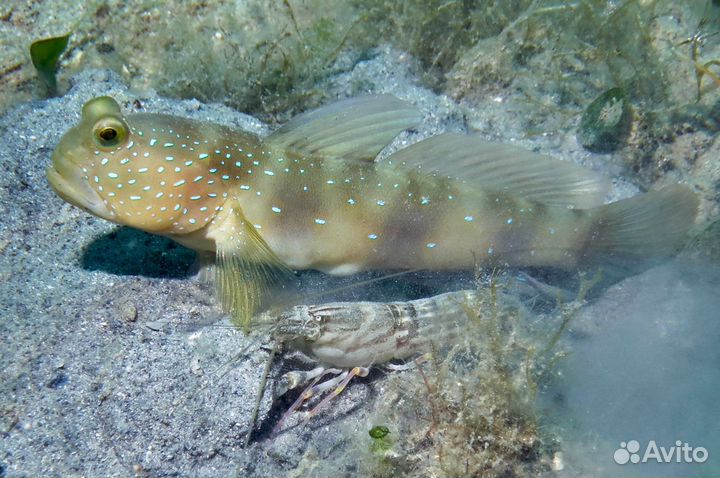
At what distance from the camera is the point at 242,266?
10.2 ft

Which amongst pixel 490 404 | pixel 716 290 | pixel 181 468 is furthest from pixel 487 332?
pixel 716 290

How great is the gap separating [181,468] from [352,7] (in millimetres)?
4673

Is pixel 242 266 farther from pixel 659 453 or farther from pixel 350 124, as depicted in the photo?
pixel 659 453

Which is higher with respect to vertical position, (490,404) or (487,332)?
(487,332)

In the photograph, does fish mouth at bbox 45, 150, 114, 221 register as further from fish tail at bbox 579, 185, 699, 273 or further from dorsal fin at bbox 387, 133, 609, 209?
fish tail at bbox 579, 185, 699, 273

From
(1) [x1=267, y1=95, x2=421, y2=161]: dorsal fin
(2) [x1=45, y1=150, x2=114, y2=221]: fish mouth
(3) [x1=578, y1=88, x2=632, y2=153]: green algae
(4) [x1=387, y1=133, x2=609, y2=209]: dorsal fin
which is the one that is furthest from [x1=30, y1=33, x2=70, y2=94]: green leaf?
(3) [x1=578, y1=88, x2=632, y2=153]: green algae

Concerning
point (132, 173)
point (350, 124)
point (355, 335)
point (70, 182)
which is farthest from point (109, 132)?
point (355, 335)

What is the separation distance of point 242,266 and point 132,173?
0.91 metres

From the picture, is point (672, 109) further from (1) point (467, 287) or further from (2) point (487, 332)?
(2) point (487, 332)

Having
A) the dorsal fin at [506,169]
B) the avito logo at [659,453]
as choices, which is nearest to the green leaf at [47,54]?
the dorsal fin at [506,169]

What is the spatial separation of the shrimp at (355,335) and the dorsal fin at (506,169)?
3.01 ft

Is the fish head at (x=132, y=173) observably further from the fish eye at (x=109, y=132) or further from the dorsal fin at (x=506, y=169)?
the dorsal fin at (x=506, y=169)

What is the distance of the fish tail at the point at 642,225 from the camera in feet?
11.4

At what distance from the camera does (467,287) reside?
3770mm
